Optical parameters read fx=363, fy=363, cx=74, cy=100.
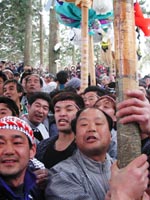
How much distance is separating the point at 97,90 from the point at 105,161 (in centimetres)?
257

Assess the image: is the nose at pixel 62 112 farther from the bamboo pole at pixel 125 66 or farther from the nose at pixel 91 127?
the bamboo pole at pixel 125 66

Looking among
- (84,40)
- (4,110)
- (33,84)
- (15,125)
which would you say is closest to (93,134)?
(15,125)

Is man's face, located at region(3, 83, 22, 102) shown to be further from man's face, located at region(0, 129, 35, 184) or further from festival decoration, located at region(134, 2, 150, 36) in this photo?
man's face, located at region(0, 129, 35, 184)

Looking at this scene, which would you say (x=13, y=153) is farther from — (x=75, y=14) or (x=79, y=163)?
→ (x=75, y=14)

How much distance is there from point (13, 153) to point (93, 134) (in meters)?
0.64

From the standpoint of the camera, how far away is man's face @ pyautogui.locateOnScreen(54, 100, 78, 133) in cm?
338

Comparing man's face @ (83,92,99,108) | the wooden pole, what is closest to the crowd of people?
man's face @ (83,92,99,108)

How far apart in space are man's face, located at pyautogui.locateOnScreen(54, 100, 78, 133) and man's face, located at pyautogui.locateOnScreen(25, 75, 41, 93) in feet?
7.77

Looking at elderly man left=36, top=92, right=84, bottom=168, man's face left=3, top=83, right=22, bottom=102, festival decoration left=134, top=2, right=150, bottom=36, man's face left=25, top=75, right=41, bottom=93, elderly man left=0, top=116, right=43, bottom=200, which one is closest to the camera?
elderly man left=0, top=116, right=43, bottom=200

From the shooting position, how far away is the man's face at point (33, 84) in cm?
592

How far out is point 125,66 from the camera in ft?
5.17

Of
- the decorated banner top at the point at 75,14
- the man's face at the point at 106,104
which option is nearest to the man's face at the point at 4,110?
the man's face at the point at 106,104

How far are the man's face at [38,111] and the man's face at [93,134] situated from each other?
1.64 metres

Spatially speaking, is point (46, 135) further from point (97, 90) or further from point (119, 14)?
point (119, 14)
